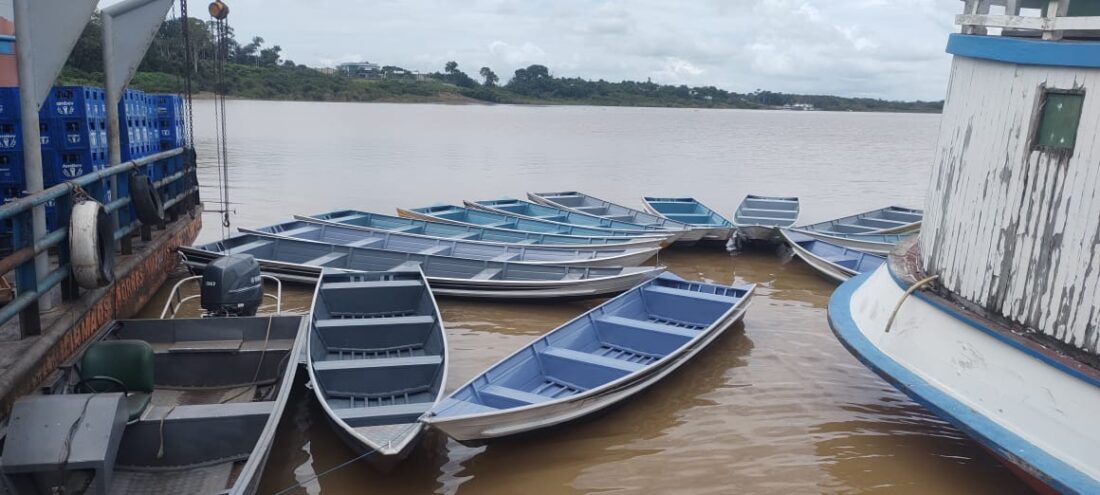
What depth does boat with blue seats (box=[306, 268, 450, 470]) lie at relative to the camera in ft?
18.5

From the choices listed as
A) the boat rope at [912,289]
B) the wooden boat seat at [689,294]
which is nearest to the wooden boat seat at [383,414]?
the boat rope at [912,289]

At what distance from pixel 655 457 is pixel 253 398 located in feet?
11.8

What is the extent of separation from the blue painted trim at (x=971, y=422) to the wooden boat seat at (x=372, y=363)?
151 inches

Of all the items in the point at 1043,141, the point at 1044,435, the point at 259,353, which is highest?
the point at 1043,141

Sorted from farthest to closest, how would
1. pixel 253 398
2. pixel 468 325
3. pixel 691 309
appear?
pixel 468 325, pixel 691 309, pixel 253 398

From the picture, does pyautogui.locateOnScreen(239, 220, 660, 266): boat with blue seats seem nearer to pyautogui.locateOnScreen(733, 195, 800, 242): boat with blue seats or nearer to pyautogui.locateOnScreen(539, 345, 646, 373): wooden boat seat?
pyautogui.locateOnScreen(733, 195, 800, 242): boat with blue seats

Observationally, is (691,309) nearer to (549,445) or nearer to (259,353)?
(549,445)

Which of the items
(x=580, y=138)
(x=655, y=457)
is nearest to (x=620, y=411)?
(x=655, y=457)

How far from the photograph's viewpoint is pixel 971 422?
5.14 metres

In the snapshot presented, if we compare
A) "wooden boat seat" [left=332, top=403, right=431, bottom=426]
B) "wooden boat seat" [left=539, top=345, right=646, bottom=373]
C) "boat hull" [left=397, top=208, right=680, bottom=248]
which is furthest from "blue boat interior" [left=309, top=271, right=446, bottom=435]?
"boat hull" [left=397, top=208, right=680, bottom=248]

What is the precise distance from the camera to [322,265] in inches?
462

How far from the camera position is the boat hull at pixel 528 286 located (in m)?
10.9

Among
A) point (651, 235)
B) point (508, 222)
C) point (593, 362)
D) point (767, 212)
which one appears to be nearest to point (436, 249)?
point (508, 222)

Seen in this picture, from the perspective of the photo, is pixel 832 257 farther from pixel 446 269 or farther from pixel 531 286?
pixel 446 269
